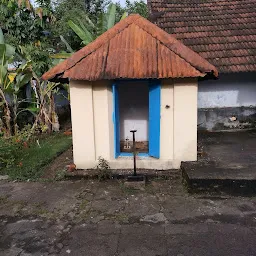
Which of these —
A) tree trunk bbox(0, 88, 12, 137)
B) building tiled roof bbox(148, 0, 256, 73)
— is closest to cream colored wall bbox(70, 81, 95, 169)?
tree trunk bbox(0, 88, 12, 137)

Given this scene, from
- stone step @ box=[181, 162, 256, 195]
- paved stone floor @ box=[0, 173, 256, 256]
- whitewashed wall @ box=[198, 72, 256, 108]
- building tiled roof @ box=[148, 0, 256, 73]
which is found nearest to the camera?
paved stone floor @ box=[0, 173, 256, 256]

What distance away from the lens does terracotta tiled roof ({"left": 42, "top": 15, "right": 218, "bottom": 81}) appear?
564cm

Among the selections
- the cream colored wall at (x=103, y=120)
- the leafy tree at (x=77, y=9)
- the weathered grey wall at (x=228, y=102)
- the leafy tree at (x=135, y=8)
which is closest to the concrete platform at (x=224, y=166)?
the weathered grey wall at (x=228, y=102)

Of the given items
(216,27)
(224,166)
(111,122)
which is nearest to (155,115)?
(111,122)

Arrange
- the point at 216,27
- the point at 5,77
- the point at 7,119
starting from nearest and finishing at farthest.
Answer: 1. the point at 5,77
2. the point at 7,119
3. the point at 216,27

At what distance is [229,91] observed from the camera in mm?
9523

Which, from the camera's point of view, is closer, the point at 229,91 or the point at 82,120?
the point at 82,120

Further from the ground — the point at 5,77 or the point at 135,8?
the point at 135,8

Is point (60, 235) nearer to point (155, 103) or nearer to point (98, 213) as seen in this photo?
point (98, 213)

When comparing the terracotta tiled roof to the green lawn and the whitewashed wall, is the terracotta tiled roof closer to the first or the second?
the green lawn

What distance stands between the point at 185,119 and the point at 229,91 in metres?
4.31

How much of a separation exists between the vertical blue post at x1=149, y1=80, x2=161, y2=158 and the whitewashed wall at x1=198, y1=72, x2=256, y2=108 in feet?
12.6

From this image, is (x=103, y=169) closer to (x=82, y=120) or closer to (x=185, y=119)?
(x=82, y=120)

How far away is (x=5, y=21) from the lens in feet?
34.1
